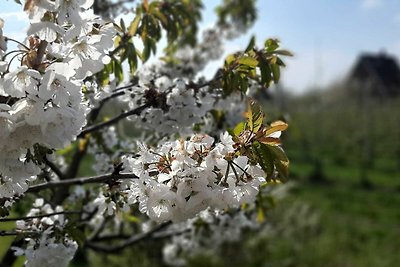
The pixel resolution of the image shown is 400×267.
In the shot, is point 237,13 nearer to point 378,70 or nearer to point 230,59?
point 230,59

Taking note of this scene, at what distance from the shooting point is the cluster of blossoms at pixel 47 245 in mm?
1863

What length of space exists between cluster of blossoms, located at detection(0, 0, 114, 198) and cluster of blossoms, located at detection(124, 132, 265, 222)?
24cm

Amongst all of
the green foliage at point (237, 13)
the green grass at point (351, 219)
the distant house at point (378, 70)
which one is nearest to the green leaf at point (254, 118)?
the green foliage at point (237, 13)

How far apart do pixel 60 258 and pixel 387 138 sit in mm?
18608

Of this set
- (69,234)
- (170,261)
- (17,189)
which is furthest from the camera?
(170,261)

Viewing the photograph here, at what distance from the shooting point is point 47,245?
189cm

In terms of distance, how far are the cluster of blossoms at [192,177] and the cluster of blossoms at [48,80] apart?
0.80 feet

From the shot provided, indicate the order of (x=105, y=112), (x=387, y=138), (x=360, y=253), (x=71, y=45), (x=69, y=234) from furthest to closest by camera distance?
(x=387, y=138)
(x=360, y=253)
(x=105, y=112)
(x=69, y=234)
(x=71, y=45)

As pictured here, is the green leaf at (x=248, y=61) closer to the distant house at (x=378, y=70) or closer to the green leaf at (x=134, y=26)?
the green leaf at (x=134, y=26)

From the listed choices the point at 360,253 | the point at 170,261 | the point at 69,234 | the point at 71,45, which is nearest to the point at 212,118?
the point at 69,234

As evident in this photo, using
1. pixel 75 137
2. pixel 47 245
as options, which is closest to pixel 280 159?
pixel 75 137

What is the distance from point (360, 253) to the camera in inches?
300

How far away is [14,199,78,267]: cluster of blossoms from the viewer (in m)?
1.86

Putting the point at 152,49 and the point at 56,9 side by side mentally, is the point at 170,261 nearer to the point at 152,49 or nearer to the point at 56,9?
the point at 152,49
